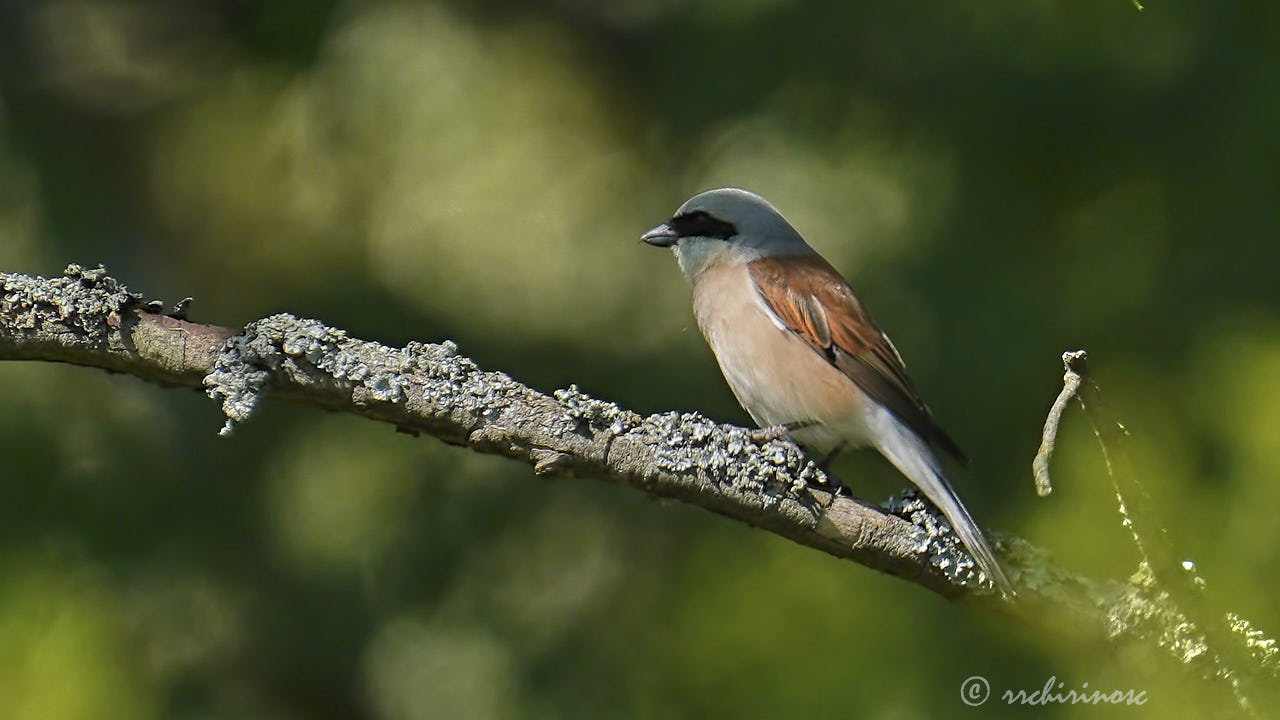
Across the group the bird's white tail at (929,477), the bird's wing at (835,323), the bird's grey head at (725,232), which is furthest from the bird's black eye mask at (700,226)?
the bird's white tail at (929,477)

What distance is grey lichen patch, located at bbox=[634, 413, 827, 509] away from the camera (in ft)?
8.73

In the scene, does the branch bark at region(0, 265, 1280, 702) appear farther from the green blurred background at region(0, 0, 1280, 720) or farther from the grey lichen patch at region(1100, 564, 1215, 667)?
the green blurred background at region(0, 0, 1280, 720)

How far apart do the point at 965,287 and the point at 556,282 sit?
1.50m

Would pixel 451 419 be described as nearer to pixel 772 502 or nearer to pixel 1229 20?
pixel 772 502

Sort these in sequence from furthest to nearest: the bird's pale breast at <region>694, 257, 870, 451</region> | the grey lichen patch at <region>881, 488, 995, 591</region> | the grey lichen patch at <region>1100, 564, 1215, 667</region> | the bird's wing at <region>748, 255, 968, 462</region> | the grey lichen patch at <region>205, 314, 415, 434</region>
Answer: the bird's pale breast at <region>694, 257, 870, 451</region> < the bird's wing at <region>748, 255, 968, 462</region> < the grey lichen patch at <region>881, 488, 995, 591</region> < the grey lichen patch at <region>1100, 564, 1215, 667</region> < the grey lichen patch at <region>205, 314, 415, 434</region>

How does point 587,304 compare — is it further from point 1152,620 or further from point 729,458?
point 1152,620

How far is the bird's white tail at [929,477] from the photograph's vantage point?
2.76m

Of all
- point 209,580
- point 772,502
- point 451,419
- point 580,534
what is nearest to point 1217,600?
point 772,502

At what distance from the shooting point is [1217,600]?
2.63 m

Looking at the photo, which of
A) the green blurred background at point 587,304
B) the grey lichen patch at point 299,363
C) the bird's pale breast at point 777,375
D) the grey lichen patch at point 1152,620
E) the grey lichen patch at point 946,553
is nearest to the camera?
the grey lichen patch at point 299,363

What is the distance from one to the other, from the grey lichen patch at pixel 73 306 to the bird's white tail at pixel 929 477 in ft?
5.65

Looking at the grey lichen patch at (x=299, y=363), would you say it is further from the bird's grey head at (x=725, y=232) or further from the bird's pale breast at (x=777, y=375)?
the bird's grey head at (x=725, y=232)

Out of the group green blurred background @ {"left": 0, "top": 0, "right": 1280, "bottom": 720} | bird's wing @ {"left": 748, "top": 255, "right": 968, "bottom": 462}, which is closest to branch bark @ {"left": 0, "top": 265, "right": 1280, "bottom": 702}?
green blurred background @ {"left": 0, "top": 0, "right": 1280, "bottom": 720}

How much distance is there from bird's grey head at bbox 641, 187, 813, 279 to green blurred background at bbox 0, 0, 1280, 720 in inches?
11.7
